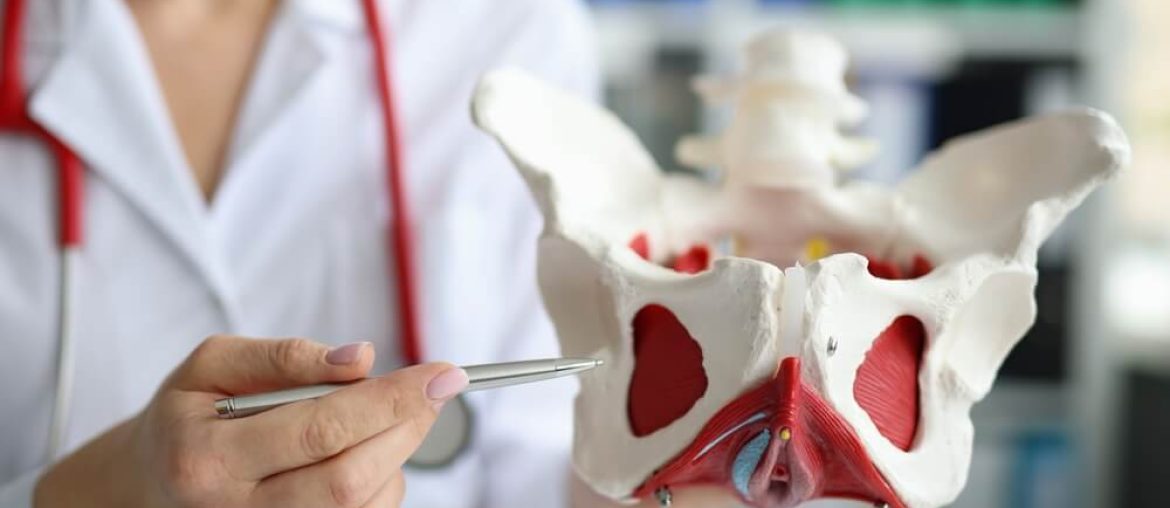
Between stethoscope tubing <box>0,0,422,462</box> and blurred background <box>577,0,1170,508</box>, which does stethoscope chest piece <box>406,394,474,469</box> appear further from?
blurred background <box>577,0,1170,508</box>

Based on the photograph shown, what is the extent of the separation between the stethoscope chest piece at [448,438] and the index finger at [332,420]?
10.6 inches

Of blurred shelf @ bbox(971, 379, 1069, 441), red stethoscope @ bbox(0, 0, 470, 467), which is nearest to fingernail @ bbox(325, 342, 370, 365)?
red stethoscope @ bbox(0, 0, 470, 467)

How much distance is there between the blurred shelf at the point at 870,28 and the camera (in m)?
1.61

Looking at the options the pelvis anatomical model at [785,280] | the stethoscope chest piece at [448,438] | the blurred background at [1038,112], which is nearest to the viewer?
the pelvis anatomical model at [785,280]

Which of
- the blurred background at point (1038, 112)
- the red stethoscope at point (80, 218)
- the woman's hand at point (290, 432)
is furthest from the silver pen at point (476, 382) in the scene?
the blurred background at point (1038, 112)

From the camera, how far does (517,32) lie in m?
0.87

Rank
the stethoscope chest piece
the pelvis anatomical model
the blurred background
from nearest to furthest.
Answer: the pelvis anatomical model, the stethoscope chest piece, the blurred background

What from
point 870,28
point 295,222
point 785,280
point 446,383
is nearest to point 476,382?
point 446,383

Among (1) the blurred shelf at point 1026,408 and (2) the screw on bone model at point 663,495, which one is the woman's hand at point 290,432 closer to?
(2) the screw on bone model at point 663,495

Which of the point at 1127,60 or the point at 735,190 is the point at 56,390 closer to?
the point at 735,190

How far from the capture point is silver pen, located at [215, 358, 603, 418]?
0.46m

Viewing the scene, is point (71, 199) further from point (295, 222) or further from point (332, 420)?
point (332, 420)

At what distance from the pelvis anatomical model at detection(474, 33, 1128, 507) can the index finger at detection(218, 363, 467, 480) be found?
0.26ft

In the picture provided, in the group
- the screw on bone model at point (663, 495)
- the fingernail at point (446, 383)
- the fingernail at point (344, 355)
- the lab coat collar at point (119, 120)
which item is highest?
the lab coat collar at point (119, 120)
